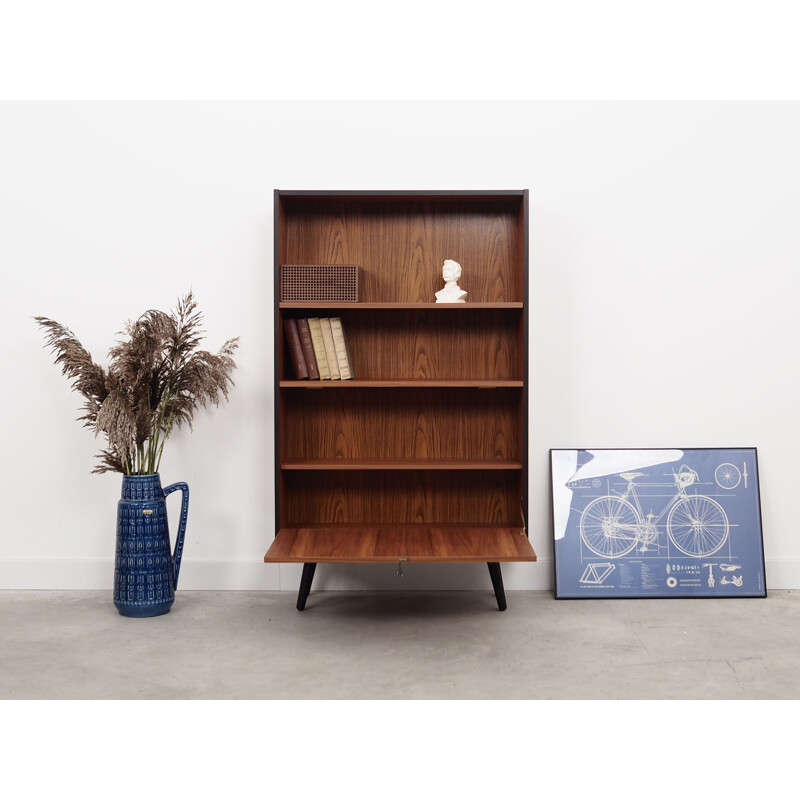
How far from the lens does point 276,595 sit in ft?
13.4

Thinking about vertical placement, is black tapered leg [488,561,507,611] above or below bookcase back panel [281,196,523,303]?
below

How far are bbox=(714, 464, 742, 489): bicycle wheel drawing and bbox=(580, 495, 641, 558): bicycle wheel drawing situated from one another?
1.50 feet

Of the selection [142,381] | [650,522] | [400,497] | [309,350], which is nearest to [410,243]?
[309,350]

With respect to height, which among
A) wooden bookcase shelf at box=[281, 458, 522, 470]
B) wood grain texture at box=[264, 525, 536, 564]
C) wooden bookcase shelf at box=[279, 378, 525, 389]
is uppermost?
wooden bookcase shelf at box=[279, 378, 525, 389]

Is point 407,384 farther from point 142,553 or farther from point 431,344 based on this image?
point 142,553

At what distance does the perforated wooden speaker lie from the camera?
12.4ft

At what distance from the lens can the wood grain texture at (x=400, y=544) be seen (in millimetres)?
3391

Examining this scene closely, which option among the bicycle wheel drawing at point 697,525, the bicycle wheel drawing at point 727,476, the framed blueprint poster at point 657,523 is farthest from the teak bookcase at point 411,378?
the bicycle wheel drawing at point 727,476

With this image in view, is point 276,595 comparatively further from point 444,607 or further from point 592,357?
point 592,357

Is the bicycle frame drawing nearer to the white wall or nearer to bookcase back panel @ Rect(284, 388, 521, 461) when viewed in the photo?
the white wall

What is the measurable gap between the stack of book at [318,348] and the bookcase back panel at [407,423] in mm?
250

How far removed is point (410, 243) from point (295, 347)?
78 centimetres

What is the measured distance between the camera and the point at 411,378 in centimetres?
405

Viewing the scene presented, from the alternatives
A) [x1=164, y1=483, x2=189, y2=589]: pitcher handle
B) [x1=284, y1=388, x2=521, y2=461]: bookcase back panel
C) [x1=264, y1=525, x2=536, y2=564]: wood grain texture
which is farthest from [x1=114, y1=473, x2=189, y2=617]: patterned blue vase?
[x1=284, y1=388, x2=521, y2=461]: bookcase back panel
